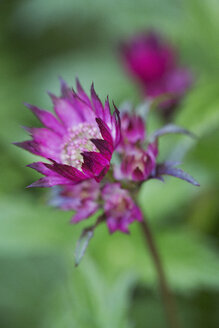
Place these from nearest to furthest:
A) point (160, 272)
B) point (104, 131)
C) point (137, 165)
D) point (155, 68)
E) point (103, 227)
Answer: point (104, 131)
point (137, 165)
point (160, 272)
point (103, 227)
point (155, 68)

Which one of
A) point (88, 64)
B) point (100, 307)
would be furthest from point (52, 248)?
point (88, 64)

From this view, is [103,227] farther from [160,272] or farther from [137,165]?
[137,165]

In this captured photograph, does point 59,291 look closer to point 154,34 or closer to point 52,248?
point 52,248

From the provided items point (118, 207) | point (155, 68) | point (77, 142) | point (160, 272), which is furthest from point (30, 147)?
point (155, 68)

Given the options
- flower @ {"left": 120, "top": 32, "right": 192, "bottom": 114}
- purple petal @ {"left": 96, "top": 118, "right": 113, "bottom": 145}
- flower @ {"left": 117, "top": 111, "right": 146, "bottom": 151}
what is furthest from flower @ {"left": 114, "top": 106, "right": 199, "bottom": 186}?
flower @ {"left": 120, "top": 32, "right": 192, "bottom": 114}

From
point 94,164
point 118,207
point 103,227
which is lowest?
point 103,227

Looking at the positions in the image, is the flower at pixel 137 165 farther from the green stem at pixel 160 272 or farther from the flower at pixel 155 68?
the flower at pixel 155 68
